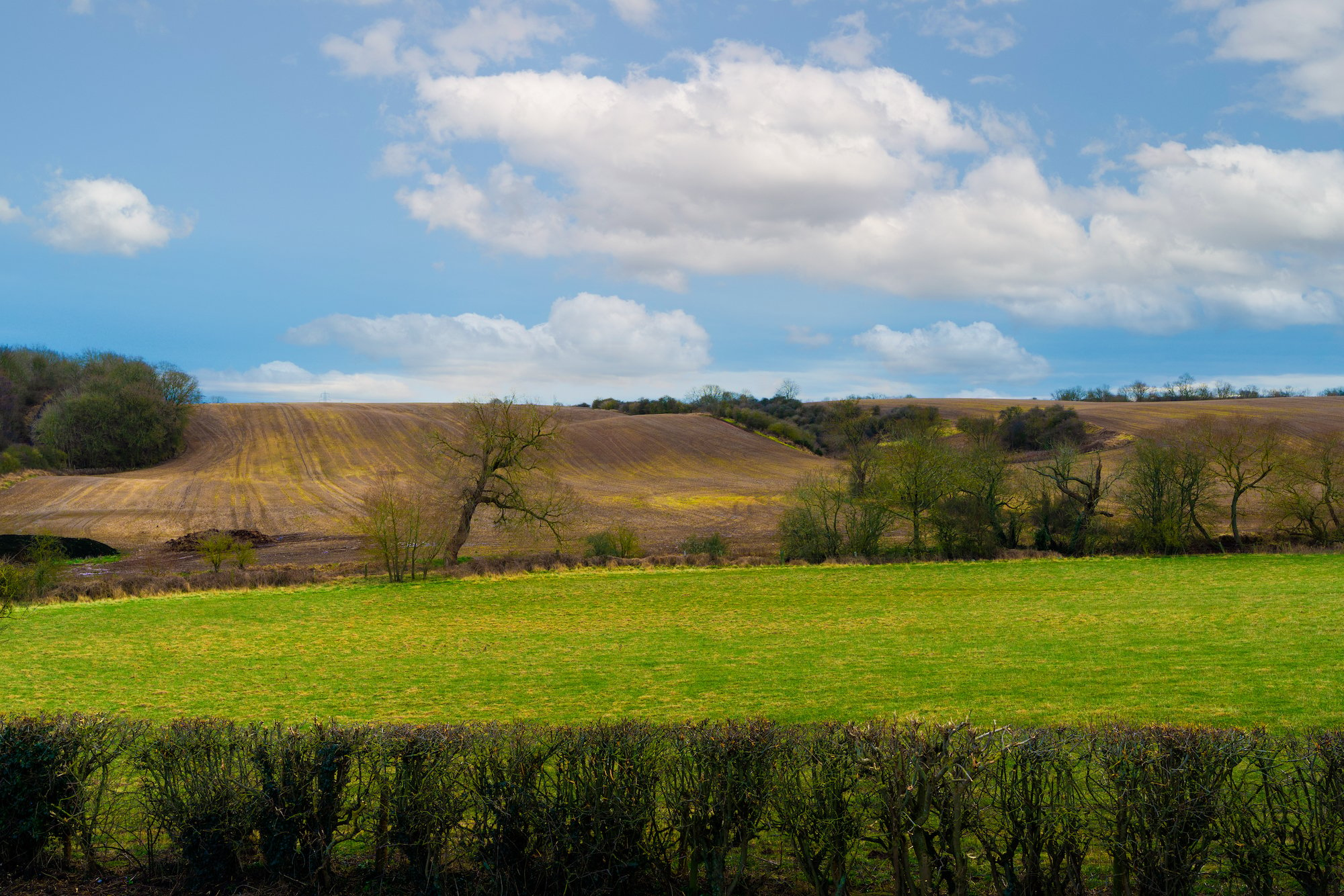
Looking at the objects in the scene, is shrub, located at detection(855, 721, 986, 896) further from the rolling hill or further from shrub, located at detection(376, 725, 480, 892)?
the rolling hill

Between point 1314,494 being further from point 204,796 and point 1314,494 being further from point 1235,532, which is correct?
point 204,796

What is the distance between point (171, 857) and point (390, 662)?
13.3 metres

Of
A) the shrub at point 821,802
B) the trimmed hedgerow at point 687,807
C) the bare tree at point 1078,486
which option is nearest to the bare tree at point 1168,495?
the bare tree at point 1078,486

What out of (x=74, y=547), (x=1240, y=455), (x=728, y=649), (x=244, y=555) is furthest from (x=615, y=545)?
(x=74, y=547)

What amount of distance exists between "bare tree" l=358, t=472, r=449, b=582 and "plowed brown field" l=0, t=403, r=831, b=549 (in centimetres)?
861

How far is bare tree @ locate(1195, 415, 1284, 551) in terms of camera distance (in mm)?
41250

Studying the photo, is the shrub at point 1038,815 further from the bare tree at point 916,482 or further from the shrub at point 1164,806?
the bare tree at point 916,482

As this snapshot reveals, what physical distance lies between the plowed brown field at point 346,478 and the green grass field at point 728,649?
691 inches

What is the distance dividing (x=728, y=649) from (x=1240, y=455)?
35251 millimetres

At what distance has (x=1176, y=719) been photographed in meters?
13.4

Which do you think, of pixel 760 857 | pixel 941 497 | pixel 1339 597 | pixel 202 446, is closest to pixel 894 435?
pixel 941 497

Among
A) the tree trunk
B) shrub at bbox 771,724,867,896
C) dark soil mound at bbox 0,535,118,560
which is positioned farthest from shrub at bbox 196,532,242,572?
the tree trunk

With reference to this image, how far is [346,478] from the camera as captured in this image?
7881cm

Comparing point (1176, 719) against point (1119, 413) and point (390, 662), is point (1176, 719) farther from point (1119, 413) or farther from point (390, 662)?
point (1119, 413)
